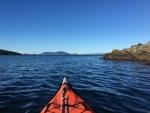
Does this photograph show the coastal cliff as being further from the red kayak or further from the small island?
the red kayak

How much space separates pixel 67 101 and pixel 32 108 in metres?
3.17

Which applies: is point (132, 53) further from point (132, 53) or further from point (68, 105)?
point (68, 105)

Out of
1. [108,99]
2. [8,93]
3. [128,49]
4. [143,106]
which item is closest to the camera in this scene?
[143,106]

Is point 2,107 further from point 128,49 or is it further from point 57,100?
point 128,49

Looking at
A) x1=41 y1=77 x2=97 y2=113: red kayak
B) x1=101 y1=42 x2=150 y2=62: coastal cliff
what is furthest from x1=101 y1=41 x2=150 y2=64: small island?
x1=41 y1=77 x2=97 y2=113: red kayak

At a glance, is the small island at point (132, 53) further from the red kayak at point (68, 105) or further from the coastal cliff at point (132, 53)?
the red kayak at point (68, 105)

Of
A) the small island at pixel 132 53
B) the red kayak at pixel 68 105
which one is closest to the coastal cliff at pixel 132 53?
the small island at pixel 132 53

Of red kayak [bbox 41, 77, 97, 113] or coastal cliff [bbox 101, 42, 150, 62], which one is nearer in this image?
red kayak [bbox 41, 77, 97, 113]

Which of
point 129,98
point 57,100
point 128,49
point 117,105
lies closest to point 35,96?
point 57,100

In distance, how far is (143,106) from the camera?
10023mm

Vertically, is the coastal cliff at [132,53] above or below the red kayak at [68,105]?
above

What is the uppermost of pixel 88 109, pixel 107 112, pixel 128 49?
pixel 128 49

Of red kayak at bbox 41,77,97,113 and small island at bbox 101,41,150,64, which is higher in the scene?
small island at bbox 101,41,150,64

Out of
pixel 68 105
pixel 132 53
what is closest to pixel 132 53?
pixel 132 53
